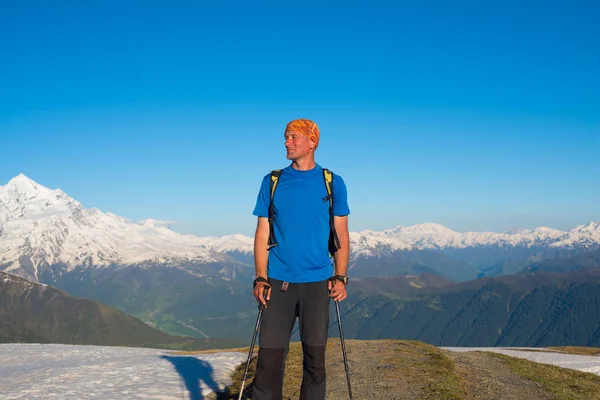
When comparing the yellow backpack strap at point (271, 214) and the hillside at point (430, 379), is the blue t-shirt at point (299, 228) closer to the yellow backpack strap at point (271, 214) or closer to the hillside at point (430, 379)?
the yellow backpack strap at point (271, 214)

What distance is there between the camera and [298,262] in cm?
866

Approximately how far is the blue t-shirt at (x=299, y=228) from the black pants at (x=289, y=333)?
240mm

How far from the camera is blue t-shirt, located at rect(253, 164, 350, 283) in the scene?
8641 mm

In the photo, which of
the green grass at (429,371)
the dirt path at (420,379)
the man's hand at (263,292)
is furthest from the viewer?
the dirt path at (420,379)

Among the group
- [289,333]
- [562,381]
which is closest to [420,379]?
[562,381]

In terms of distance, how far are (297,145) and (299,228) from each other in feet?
5.21

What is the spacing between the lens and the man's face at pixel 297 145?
8.95 m

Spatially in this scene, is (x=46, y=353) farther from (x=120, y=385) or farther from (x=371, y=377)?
(x=371, y=377)

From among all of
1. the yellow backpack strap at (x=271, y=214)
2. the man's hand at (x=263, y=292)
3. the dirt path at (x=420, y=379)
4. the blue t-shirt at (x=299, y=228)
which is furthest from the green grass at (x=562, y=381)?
the yellow backpack strap at (x=271, y=214)

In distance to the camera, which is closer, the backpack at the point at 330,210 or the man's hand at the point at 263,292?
the man's hand at the point at 263,292

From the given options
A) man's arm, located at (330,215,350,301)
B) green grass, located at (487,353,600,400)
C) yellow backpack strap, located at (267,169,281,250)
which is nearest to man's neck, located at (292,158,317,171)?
yellow backpack strap, located at (267,169,281,250)

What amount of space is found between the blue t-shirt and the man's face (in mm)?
385

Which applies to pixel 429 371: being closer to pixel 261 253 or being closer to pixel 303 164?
pixel 261 253

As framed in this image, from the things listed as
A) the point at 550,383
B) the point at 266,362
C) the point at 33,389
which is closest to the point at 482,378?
the point at 550,383
